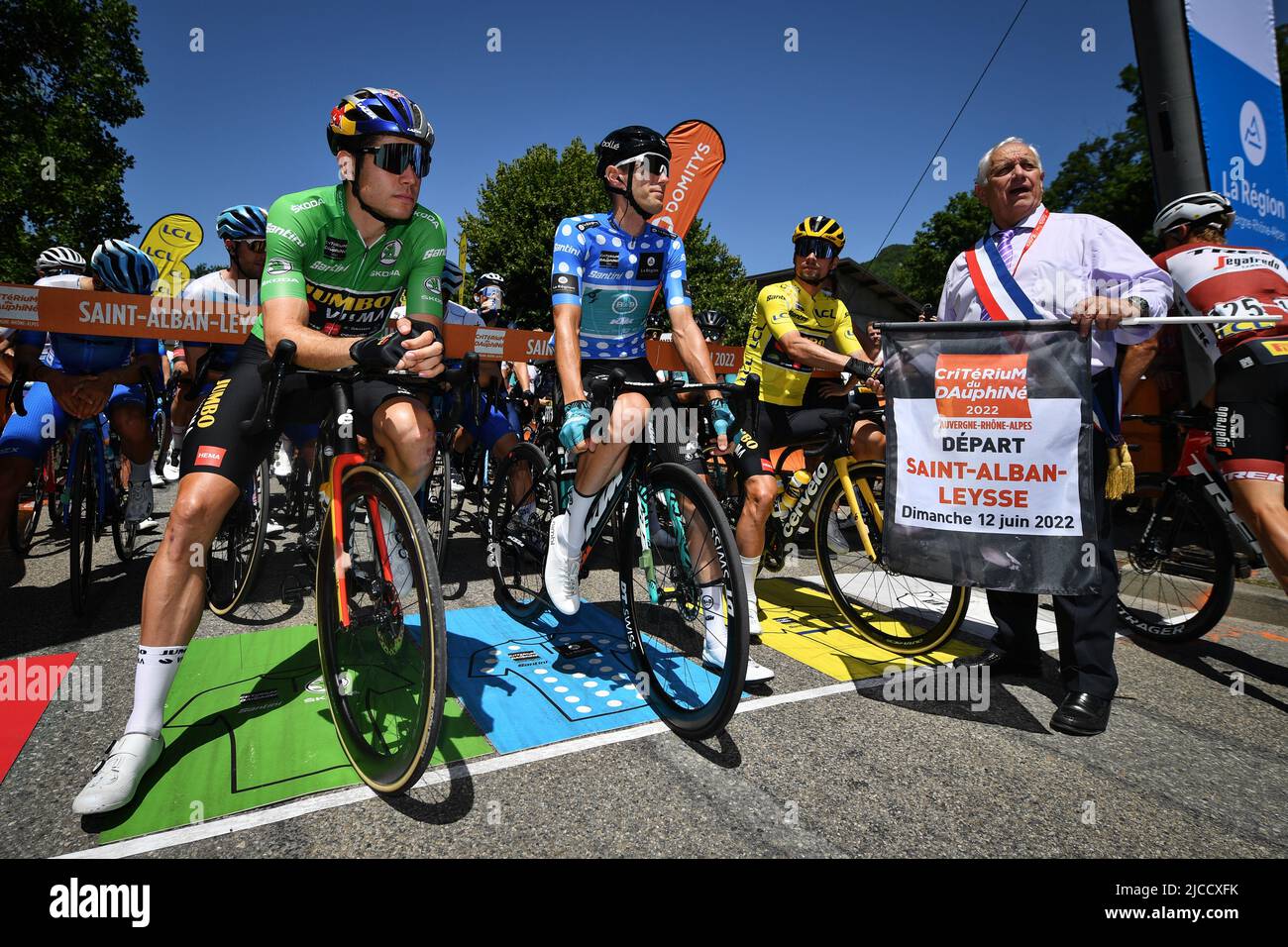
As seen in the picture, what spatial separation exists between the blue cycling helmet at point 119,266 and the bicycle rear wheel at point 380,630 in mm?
3815

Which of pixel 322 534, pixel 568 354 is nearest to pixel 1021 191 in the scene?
pixel 568 354

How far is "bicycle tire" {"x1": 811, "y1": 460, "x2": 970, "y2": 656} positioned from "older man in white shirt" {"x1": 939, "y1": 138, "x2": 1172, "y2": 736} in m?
0.57

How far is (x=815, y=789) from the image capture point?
2.38m

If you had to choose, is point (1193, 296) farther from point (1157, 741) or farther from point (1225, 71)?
point (1225, 71)

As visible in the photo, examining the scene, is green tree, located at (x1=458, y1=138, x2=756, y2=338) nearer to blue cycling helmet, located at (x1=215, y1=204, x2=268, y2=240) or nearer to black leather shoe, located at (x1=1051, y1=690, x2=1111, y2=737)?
blue cycling helmet, located at (x1=215, y1=204, x2=268, y2=240)

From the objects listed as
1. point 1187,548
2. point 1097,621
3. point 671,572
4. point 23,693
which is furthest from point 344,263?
point 1187,548

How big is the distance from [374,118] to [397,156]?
0.49 feet

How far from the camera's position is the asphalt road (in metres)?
2.02

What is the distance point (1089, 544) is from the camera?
2.86 m

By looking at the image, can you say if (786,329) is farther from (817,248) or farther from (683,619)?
(683,619)

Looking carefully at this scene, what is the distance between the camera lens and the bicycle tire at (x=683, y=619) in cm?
243
